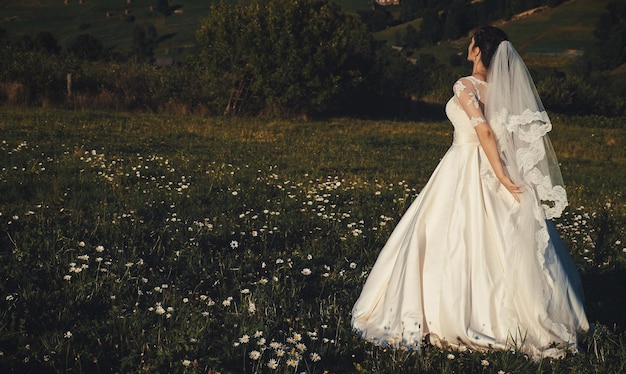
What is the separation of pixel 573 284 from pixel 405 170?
1132cm

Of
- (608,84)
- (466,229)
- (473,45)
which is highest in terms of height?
(473,45)

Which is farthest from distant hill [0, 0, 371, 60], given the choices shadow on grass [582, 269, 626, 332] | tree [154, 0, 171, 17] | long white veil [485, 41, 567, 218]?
long white veil [485, 41, 567, 218]

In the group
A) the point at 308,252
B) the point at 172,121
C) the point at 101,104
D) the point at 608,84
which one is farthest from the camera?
the point at 608,84

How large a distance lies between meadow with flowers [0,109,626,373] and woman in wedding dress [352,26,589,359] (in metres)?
0.24

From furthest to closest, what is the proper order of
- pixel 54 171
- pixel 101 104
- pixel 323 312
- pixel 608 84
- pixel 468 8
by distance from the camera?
pixel 468 8 < pixel 608 84 < pixel 101 104 < pixel 54 171 < pixel 323 312

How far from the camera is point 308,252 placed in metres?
8.68

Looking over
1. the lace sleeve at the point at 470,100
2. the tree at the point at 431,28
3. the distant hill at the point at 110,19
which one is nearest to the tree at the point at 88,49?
the distant hill at the point at 110,19

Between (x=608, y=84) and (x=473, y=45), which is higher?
(x=473, y=45)

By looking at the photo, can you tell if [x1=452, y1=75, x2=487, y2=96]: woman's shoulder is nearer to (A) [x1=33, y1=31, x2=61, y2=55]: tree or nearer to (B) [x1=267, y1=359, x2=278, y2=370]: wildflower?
(B) [x1=267, y1=359, x2=278, y2=370]: wildflower

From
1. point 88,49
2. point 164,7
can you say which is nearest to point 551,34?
point 88,49

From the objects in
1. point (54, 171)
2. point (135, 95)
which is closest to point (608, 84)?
point (135, 95)

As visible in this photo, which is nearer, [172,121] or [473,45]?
[473,45]

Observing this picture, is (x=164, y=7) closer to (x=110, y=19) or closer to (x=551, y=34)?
(x=110, y=19)

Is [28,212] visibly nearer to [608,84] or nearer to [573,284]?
[573,284]
